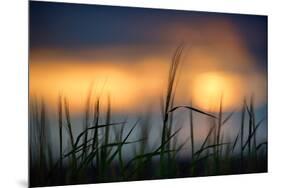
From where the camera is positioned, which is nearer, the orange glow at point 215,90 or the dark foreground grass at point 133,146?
the dark foreground grass at point 133,146

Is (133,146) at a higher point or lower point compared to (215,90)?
lower

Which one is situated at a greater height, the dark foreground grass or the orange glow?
the orange glow

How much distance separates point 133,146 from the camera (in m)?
2.99

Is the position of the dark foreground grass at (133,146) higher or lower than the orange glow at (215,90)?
lower

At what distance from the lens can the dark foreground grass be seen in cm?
285

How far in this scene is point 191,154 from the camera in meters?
3.10

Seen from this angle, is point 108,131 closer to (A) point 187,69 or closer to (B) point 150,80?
(B) point 150,80

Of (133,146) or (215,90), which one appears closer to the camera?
(133,146)

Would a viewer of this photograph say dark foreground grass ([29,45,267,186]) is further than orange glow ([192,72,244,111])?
No

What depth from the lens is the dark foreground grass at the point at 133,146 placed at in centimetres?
285
